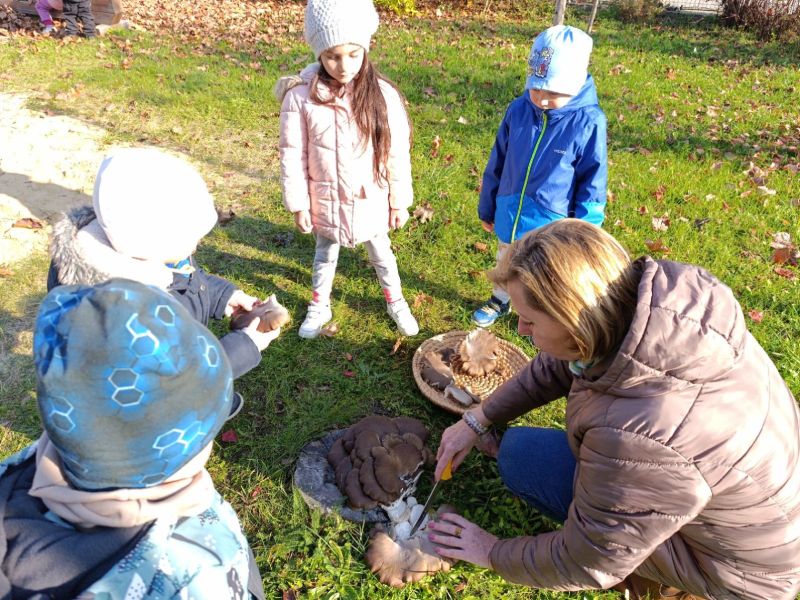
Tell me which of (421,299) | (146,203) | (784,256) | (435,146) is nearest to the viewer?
(146,203)

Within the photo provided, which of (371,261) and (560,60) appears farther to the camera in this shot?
(371,261)

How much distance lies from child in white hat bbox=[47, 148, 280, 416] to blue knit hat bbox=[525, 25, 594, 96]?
6.00 ft

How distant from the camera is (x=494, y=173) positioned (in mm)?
3385

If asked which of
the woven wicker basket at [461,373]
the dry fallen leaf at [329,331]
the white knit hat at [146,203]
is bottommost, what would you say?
the dry fallen leaf at [329,331]

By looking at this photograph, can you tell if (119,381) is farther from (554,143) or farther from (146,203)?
(554,143)

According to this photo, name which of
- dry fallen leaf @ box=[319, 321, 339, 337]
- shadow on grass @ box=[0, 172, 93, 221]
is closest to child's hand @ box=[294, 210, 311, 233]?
dry fallen leaf @ box=[319, 321, 339, 337]

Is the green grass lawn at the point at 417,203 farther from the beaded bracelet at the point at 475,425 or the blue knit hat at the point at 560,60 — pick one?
the blue knit hat at the point at 560,60

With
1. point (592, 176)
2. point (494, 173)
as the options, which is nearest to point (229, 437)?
point (494, 173)

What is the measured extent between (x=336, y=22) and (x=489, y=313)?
1962 millimetres

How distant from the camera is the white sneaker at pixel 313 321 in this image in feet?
11.4

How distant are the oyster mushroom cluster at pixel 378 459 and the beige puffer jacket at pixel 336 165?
109cm

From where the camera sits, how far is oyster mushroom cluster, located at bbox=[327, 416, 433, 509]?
2.41 metres

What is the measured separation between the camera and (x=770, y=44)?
8.97 metres

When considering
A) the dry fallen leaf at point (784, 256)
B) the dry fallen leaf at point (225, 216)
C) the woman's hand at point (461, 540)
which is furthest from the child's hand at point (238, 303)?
the dry fallen leaf at point (784, 256)
